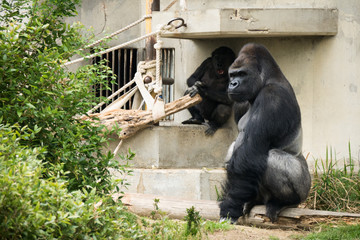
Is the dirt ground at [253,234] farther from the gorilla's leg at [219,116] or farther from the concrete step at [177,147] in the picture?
the gorilla's leg at [219,116]

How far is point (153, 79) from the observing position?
280 inches

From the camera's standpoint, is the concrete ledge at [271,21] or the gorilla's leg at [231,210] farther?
the concrete ledge at [271,21]

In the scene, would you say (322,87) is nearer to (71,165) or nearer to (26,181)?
(71,165)

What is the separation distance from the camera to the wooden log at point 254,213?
5125 mm

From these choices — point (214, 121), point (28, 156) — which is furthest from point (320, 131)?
point (28, 156)

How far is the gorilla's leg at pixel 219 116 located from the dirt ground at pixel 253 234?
2.49m

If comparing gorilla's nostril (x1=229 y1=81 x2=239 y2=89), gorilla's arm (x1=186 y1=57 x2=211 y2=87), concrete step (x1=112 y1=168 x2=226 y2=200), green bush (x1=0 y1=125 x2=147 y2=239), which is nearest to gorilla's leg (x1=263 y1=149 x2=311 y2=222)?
gorilla's nostril (x1=229 y1=81 x2=239 y2=89)

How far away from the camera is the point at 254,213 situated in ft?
17.7

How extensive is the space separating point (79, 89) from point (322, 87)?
13.0 feet

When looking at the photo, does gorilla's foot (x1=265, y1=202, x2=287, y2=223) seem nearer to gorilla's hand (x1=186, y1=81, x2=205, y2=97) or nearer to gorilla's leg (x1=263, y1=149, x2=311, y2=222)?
gorilla's leg (x1=263, y1=149, x2=311, y2=222)

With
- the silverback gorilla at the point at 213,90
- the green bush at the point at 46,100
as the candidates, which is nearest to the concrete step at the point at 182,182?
the silverback gorilla at the point at 213,90

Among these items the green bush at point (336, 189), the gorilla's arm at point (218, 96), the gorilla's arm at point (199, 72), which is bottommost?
the green bush at point (336, 189)

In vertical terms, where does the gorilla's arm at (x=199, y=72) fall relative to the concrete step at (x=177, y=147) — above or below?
above

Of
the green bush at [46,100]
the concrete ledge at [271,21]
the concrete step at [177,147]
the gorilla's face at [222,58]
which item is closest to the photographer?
the green bush at [46,100]
